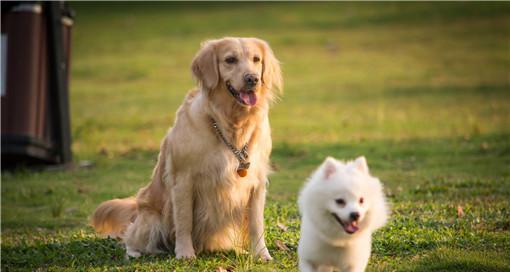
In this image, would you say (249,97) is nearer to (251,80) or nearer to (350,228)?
(251,80)

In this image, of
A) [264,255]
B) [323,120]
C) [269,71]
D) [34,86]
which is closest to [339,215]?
[264,255]

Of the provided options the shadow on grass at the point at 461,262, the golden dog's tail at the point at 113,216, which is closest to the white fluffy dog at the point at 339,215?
the shadow on grass at the point at 461,262

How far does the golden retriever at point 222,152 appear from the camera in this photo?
20.9 ft

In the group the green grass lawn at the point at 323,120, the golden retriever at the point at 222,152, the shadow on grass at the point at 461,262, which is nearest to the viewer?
the shadow on grass at the point at 461,262

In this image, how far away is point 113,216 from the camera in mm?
7402

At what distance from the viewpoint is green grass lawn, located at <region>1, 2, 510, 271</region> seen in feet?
22.3

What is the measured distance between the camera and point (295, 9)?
140 feet

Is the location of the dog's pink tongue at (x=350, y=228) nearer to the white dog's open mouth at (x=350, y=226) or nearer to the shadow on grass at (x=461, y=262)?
the white dog's open mouth at (x=350, y=226)

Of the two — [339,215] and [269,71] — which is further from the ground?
[269,71]

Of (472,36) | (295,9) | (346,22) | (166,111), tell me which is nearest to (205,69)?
(166,111)

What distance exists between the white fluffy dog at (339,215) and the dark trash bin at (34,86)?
7.88 meters

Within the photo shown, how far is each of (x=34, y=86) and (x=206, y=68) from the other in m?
6.67

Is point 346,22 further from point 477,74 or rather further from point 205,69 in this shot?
point 205,69

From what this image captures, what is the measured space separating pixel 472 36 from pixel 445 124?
1740 centimetres
